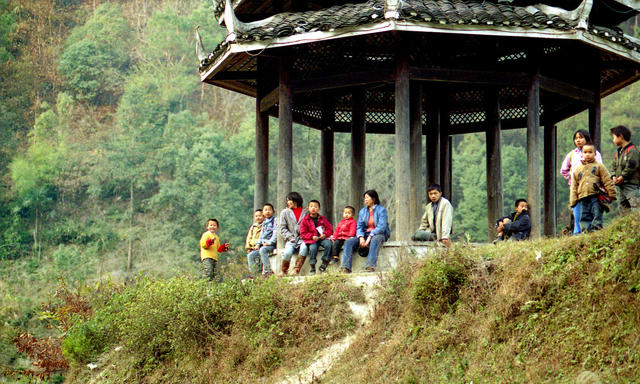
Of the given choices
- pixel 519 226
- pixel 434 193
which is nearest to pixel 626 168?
pixel 519 226

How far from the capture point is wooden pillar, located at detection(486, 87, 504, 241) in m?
15.3

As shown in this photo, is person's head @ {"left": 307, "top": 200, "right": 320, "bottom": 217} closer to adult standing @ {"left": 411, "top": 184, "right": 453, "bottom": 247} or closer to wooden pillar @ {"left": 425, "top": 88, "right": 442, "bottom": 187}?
adult standing @ {"left": 411, "top": 184, "right": 453, "bottom": 247}

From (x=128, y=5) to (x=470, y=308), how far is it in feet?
170

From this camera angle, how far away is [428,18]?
1199 cm

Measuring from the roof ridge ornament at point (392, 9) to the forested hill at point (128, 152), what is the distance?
24032mm

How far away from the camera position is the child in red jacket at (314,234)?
40.5 ft

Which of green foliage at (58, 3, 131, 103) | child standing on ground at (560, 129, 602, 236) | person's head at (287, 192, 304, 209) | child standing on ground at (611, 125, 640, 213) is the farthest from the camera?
green foliage at (58, 3, 131, 103)

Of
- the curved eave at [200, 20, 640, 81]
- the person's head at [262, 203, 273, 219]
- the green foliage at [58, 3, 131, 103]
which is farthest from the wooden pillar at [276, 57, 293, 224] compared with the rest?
the green foliage at [58, 3, 131, 103]

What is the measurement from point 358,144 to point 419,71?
3.13 metres

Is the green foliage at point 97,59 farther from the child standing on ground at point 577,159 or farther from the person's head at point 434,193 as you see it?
the child standing on ground at point 577,159

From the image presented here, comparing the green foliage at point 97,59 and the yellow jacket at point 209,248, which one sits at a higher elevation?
the green foliage at point 97,59

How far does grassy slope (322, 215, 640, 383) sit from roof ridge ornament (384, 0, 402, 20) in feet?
12.1

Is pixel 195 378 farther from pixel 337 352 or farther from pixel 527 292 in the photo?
pixel 527 292

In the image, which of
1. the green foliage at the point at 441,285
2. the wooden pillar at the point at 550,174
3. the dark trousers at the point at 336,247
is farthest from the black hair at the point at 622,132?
the wooden pillar at the point at 550,174
